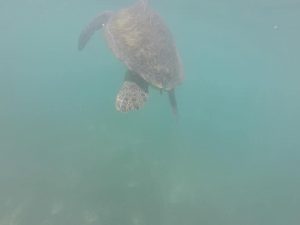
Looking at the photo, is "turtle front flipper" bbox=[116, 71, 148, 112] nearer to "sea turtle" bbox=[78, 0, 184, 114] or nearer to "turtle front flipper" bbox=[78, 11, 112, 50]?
"sea turtle" bbox=[78, 0, 184, 114]

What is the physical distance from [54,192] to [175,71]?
5.10 metres

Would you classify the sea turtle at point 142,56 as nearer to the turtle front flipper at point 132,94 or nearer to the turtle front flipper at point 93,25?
the turtle front flipper at point 132,94

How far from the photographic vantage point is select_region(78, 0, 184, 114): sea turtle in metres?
8.54

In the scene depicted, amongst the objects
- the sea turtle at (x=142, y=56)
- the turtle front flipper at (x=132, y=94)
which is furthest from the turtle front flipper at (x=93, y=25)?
the turtle front flipper at (x=132, y=94)

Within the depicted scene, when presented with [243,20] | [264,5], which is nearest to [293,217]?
[264,5]

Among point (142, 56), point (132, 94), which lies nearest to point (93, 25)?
point (142, 56)

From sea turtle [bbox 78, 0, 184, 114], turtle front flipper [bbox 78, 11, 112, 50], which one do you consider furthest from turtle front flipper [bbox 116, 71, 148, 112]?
turtle front flipper [bbox 78, 11, 112, 50]

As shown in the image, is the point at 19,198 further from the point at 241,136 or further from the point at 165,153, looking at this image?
the point at 241,136

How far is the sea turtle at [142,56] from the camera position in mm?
8539

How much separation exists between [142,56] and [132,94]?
3.83 feet

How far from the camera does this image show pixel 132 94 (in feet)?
27.5

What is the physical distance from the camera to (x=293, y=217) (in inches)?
464

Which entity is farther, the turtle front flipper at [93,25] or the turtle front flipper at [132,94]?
the turtle front flipper at [93,25]

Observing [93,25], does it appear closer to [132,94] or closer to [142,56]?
[142,56]
